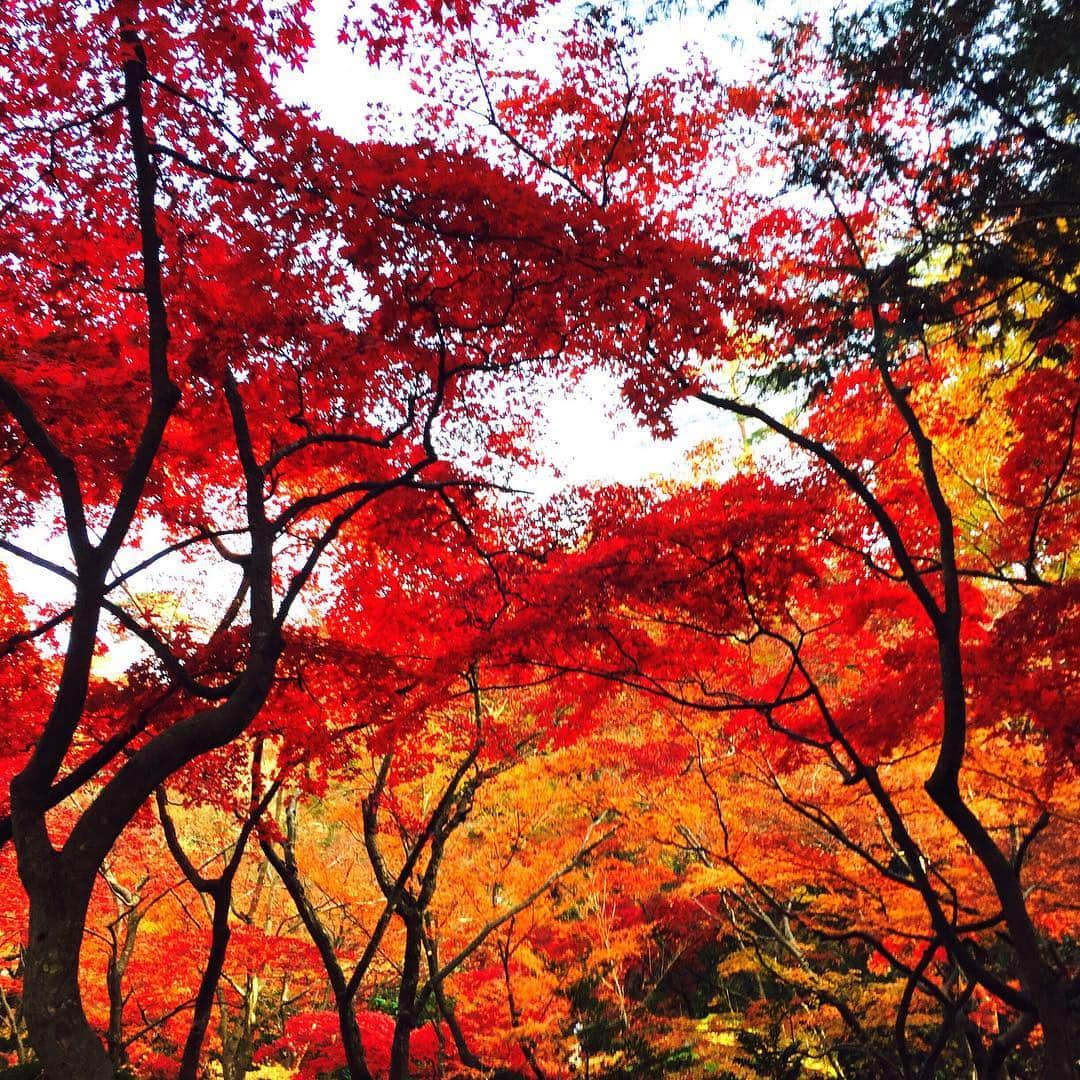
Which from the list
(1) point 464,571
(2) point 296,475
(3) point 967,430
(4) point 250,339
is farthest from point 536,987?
(4) point 250,339

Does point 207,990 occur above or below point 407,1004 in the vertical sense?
above

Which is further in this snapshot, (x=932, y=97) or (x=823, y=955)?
(x=823, y=955)

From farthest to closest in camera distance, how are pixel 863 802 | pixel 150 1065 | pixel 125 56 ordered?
pixel 150 1065 → pixel 863 802 → pixel 125 56

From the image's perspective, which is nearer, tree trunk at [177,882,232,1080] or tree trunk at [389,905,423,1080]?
tree trunk at [177,882,232,1080]

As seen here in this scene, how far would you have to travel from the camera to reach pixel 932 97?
5762mm

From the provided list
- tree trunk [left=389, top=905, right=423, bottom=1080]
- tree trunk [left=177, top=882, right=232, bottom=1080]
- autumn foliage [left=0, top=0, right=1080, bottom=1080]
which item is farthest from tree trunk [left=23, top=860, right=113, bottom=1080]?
tree trunk [left=389, top=905, right=423, bottom=1080]

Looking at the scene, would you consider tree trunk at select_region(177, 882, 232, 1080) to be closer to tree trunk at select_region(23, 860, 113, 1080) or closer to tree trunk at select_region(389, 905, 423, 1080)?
tree trunk at select_region(389, 905, 423, 1080)

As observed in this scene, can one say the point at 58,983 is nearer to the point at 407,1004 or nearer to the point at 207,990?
the point at 207,990

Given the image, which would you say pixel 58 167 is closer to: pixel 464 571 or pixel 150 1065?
pixel 464 571

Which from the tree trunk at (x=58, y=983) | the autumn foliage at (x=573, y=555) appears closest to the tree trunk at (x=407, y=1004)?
the autumn foliage at (x=573, y=555)

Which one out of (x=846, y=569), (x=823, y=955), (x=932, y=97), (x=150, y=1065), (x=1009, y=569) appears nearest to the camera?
(x=932, y=97)

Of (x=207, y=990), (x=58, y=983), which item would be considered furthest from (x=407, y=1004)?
(x=58, y=983)

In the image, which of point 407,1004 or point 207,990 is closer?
point 207,990

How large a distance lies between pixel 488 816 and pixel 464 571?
7.92 meters
